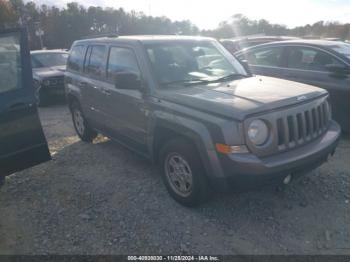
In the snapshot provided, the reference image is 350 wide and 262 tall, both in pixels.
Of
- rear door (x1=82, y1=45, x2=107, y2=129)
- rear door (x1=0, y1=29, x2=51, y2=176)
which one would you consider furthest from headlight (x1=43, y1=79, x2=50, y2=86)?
rear door (x1=0, y1=29, x2=51, y2=176)

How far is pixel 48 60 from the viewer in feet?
36.8

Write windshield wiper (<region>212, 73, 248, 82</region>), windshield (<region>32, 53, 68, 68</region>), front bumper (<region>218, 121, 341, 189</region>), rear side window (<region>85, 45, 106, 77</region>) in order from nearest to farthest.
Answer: front bumper (<region>218, 121, 341, 189</region>) < windshield wiper (<region>212, 73, 248, 82</region>) < rear side window (<region>85, 45, 106, 77</region>) < windshield (<region>32, 53, 68, 68</region>)

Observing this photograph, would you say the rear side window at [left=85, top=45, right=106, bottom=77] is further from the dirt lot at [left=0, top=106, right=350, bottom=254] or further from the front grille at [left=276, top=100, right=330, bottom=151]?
the front grille at [left=276, top=100, right=330, bottom=151]

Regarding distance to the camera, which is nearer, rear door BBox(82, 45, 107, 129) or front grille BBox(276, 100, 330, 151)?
front grille BBox(276, 100, 330, 151)

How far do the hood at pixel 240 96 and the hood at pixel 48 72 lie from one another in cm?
724

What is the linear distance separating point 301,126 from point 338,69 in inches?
104

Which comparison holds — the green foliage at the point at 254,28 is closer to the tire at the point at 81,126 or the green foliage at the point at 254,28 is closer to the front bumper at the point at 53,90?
the front bumper at the point at 53,90

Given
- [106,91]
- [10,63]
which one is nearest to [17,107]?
[10,63]

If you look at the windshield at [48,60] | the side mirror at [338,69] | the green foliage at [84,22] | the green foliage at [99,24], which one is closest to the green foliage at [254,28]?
the green foliage at [99,24]

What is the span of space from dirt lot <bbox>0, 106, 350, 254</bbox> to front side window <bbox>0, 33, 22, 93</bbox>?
5.09ft

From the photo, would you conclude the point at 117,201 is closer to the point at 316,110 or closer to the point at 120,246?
the point at 120,246

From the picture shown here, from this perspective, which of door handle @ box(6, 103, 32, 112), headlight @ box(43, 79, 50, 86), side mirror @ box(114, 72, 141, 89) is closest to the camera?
door handle @ box(6, 103, 32, 112)

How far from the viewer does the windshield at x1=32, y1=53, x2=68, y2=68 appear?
1094 cm

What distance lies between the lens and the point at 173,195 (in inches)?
155
